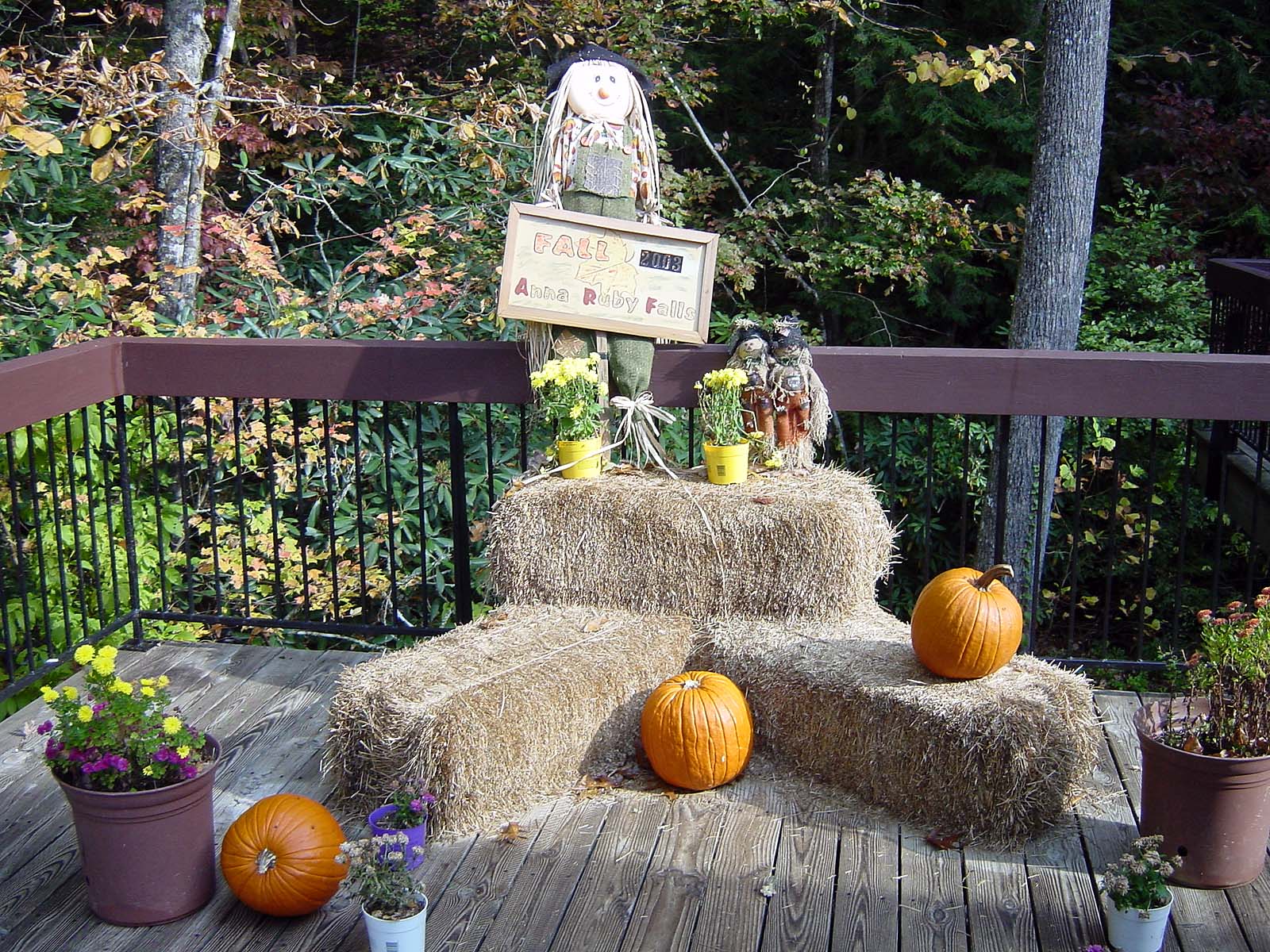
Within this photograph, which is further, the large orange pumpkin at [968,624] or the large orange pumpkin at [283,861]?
the large orange pumpkin at [968,624]

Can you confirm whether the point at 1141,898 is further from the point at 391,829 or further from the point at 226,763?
the point at 226,763

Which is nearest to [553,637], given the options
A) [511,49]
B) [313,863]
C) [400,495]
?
[313,863]

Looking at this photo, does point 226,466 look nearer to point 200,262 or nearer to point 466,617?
point 200,262

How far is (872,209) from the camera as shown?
6.92m

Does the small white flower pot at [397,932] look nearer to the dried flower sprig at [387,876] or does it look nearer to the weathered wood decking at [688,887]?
the dried flower sprig at [387,876]

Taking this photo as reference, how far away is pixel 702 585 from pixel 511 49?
522cm

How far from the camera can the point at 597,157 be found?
135 inches

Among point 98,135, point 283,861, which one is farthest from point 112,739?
point 98,135

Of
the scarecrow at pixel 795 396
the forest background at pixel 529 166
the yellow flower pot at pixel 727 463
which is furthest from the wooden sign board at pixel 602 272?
the forest background at pixel 529 166

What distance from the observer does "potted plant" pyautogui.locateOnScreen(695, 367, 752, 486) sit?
3.36 m

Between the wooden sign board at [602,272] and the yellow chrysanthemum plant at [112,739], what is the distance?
1.49 m

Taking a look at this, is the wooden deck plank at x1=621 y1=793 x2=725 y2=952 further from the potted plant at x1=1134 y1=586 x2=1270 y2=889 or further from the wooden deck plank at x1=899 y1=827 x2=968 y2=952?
the potted plant at x1=1134 y1=586 x2=1270 y2=889

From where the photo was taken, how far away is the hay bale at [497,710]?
2758 millimetres

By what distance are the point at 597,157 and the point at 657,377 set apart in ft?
2.25
